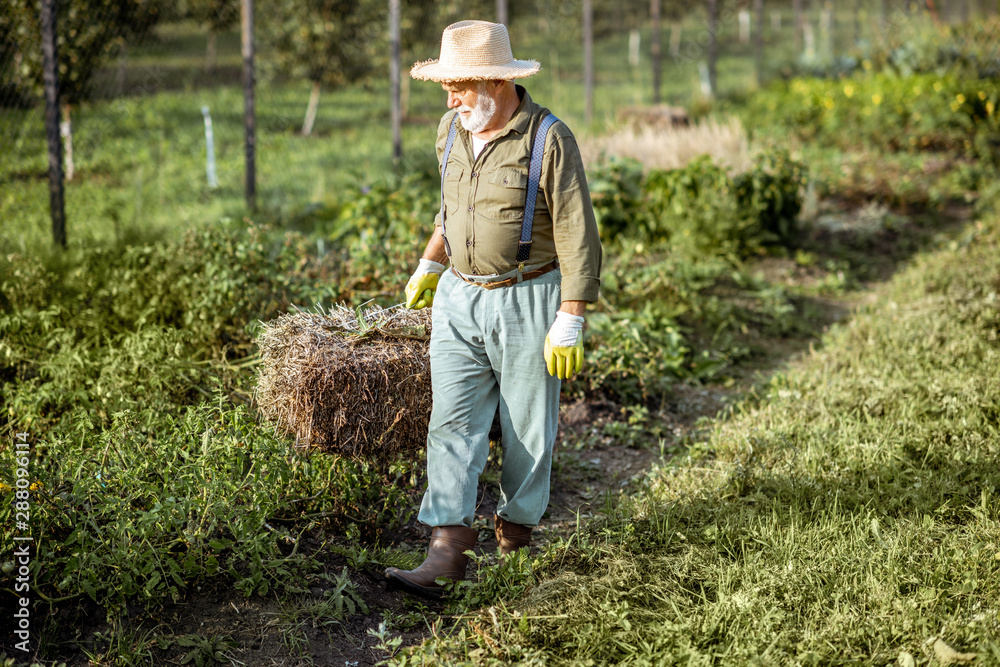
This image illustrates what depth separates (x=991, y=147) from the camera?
10156mm

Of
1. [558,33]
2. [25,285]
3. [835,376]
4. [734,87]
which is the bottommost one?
[835,376]

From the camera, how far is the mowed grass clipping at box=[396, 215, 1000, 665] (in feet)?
8.45

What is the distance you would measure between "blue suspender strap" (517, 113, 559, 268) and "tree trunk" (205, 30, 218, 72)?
719cm

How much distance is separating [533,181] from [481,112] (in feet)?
1.01

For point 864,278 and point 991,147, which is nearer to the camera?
point 864,278

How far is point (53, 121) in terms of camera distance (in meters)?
5.85

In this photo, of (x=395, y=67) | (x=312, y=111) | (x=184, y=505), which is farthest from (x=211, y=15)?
(x=184, y=505)

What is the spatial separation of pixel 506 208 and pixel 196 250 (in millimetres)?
2545

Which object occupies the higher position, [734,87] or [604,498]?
[734,87]

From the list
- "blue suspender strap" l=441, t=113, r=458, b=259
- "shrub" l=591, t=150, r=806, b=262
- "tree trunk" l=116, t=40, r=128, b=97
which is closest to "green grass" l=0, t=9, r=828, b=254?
"tree trunk" l=116, t=40, r=128, b=97

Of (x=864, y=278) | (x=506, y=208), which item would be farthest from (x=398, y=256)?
(x=864, y=278)

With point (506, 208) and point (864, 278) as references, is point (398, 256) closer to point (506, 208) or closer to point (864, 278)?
point (506, 208)

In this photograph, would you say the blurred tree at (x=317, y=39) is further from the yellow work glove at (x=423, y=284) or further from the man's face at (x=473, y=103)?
the man's face at (x=473, y=103)

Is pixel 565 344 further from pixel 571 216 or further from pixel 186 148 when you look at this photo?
pixel 186 148
